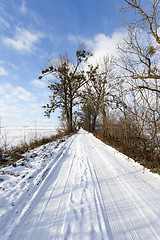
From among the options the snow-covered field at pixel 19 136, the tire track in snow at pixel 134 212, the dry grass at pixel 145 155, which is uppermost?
the snow-covered field at pixel 19 136

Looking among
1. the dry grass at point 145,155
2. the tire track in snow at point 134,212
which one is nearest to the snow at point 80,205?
the tire track in snow at point 134,212

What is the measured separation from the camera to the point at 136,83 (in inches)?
166

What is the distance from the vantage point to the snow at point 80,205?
1.58m

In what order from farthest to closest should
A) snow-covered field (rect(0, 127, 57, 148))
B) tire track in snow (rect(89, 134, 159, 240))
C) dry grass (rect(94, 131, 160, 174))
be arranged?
snow-covered field (rect(0, 127, 57, 148)), dry grass (rect(94, 131, 160, 174)), tire track in snow (rect(89, 134, 159, 240))

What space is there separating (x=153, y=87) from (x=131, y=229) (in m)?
4.01

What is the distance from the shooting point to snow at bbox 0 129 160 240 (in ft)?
5.17

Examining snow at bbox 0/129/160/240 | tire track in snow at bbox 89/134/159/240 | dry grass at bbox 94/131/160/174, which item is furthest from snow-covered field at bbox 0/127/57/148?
dry grass at bbox 94/131/160/174

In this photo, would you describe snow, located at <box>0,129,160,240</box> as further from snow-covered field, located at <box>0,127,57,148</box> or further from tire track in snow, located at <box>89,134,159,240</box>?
snow-covered field, located at <box>0,127,57,148</box>

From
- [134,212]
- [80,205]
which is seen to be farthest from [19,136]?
[134,212]

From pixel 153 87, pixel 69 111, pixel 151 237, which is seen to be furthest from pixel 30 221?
pixel 69 111

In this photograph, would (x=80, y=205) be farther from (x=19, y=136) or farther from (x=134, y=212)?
(x=19, y=136)

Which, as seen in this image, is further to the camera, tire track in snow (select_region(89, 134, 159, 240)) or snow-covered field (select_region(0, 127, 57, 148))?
snow-covered field (select_region(0, 127, 57, 148))

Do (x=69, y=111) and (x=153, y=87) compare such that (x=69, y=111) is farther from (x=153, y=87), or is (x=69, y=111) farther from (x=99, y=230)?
(x=99, y=230)

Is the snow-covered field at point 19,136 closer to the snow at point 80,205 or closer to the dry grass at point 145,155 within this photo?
the snow at point 80,205
